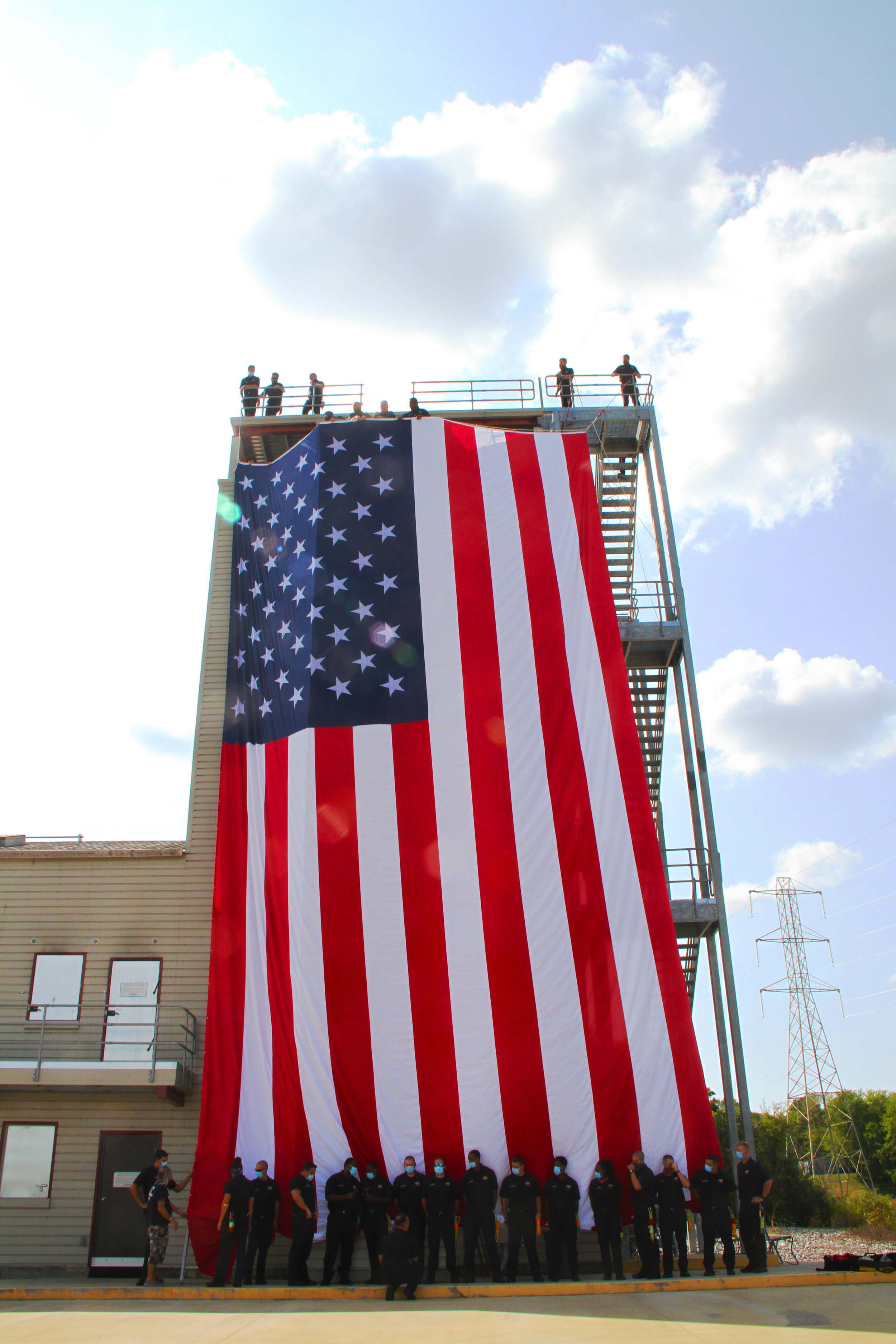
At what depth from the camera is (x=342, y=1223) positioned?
41.2 feet

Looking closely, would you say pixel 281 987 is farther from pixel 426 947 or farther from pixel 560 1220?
pixel 560 1220

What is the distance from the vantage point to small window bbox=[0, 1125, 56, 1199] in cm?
1506

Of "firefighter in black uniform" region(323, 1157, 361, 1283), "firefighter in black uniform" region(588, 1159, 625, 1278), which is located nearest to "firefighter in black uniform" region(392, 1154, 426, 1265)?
"firefighter in black uniform" region(323, 1157, 361, 1283)

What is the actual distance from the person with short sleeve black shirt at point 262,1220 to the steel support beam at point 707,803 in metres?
6.96

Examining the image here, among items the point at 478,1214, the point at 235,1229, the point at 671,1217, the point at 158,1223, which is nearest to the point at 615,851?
the point at 671,1217

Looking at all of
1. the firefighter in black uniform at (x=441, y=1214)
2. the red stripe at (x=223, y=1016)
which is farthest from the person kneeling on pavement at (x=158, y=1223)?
the firefighter in black uniform at (x=441, y=1214)

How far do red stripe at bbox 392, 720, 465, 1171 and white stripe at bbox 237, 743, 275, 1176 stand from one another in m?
2.31

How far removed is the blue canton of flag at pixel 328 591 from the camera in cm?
1591

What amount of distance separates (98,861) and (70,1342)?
9881 millimetres

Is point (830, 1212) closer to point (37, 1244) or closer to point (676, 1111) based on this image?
point (676, 1111)

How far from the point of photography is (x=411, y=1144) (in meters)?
13.2

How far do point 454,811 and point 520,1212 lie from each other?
560cm

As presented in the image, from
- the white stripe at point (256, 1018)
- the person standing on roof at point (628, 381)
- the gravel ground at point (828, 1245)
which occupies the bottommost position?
the gravel ground at point (828, 1245)

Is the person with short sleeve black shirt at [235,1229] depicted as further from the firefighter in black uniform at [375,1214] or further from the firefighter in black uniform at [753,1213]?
the firefighter in black uniform at [753,1213]
